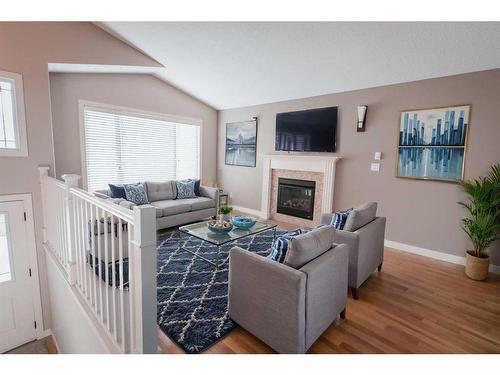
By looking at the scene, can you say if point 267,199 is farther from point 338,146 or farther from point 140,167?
point 140,167

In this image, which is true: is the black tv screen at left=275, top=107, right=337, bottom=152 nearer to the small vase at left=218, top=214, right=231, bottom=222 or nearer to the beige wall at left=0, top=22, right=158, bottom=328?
the small vase at left=218, top=214, right=231, bottom=222

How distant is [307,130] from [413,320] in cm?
339

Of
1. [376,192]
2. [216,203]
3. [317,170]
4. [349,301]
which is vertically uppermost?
[317,170]

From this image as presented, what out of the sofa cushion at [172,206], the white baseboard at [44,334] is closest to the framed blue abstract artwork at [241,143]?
Result: the sofa cushion at [172,206]

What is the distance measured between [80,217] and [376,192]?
3.95m

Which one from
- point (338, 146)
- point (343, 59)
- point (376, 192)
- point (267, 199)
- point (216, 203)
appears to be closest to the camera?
point (343, 59)

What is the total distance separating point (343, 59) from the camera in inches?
133

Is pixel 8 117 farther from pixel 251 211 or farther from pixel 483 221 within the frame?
pixel 483 221

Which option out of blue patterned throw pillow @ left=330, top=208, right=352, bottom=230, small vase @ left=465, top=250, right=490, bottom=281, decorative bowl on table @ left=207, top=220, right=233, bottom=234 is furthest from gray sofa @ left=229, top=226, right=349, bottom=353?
small vase @ left=465, top=250, right=490, bottom=281

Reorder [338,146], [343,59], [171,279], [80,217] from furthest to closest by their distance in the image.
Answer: [338,146] → [343,59] → [171,279] → [80,217]

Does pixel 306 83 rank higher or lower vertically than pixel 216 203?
higher

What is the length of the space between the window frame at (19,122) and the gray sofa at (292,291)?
258cm

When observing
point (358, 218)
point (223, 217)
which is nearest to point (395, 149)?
point (358, 218)
